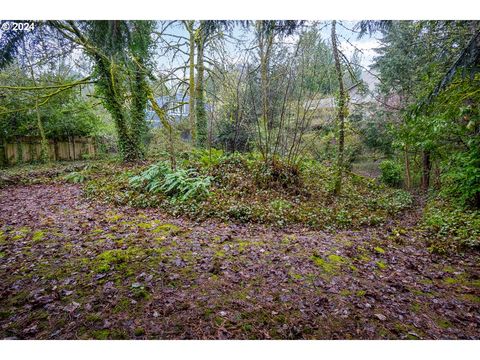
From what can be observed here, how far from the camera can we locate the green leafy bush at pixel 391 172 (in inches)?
376

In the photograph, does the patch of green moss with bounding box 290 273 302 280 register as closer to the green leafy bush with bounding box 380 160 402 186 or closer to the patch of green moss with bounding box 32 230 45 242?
the patch of green moss with bounding box 32 230 45 242

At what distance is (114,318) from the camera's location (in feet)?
5.58

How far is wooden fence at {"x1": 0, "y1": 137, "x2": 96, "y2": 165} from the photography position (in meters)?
5.63

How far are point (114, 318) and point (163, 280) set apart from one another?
0.56 meters

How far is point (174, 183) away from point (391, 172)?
28.8ft

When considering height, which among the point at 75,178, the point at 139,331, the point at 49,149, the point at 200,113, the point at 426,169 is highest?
the point at 200,113

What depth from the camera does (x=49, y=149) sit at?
24.1 ft

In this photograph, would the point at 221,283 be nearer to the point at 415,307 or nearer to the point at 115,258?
the point at 115,258

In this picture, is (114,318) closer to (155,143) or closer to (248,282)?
(248,282)

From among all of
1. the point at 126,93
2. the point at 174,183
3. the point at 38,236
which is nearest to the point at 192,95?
the point at 126,93

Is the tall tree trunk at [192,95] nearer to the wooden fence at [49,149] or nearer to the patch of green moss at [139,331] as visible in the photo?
the wooden fence at [49,149]

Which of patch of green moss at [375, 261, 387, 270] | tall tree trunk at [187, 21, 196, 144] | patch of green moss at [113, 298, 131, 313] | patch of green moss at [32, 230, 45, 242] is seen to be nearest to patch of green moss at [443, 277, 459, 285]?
patch of green moss at [375, 261, 387, 270]

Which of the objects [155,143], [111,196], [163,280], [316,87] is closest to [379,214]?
[316,87]

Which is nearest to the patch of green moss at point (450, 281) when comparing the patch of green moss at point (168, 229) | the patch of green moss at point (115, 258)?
the patch of green moss at point (168, 229)
